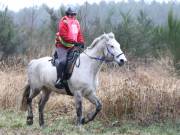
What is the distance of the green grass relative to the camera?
10.1 m

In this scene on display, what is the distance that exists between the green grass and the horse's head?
1.49 metres

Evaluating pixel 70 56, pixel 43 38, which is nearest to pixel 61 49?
pixel 70 56

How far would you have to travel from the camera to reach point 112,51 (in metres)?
10.2

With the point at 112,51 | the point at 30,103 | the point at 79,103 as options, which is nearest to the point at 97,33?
the point at 30,103

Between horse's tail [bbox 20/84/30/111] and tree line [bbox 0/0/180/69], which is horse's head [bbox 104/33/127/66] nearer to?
horse's tail [bbox 20/84/30/111]

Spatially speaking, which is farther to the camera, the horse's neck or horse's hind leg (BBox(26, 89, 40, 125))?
horse's hind leg (BBox(26, 89, 40, 125))

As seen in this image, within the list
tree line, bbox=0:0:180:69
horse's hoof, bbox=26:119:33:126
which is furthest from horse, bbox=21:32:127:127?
tree line, bbox=0:0:180:69

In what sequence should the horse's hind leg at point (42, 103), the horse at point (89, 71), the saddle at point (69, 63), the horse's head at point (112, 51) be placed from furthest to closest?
the horse's hind leg at point (42, 103), the saddle at point (69, 63), the horse at point (89, 71), the horse's head at point (112, 51)

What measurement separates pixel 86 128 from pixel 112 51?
5.94 feet

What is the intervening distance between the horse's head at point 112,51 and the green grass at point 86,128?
1.49 meters

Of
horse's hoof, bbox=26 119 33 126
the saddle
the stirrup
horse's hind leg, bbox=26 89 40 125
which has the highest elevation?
the saddle

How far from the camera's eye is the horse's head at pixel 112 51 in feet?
32.7

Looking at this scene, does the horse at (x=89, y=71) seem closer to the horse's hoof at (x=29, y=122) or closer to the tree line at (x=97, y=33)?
the horse's hoof at (x=29, y=122)

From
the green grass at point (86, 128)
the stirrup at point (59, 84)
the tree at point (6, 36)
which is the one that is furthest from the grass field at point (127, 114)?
the tree at point (6, 36)
